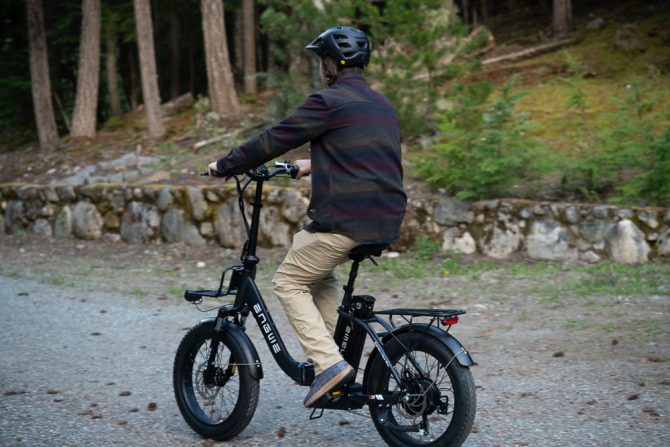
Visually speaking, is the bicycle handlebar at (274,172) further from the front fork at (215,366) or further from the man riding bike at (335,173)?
the front fork at (215,366)

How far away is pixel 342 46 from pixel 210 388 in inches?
87.0

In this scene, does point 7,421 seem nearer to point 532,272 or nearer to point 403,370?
point 403,370

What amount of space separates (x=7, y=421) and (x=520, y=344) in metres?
4.08

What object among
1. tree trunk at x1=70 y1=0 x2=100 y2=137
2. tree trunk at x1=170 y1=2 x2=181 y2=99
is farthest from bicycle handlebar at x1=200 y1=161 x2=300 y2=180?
tree trunk at x1=170 y1=2 x2=181 y2=99

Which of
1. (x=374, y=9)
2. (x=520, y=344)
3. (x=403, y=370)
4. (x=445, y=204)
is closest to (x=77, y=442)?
(x=403, y=370)

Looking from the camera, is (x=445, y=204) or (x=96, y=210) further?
(x=96, y=210)

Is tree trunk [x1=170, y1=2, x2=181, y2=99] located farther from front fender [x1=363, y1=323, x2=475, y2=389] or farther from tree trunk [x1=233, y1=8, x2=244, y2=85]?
front fender [x1=363, y1=323, x2=475, y2=389]

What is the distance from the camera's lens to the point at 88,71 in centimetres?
1950

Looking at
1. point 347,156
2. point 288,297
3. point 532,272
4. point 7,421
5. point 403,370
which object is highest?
point 347,156

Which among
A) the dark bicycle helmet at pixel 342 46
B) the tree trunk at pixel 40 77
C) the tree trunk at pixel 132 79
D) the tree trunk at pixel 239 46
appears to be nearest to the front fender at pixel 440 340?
the dark bicycle helmet at pixel 342 46

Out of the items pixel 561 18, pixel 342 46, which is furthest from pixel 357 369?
pixel 561 18

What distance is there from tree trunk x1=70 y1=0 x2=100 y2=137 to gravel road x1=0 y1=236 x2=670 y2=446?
11938 mm

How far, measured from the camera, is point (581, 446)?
4.59 metres

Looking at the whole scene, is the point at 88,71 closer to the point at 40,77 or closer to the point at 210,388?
the point at 40,77
